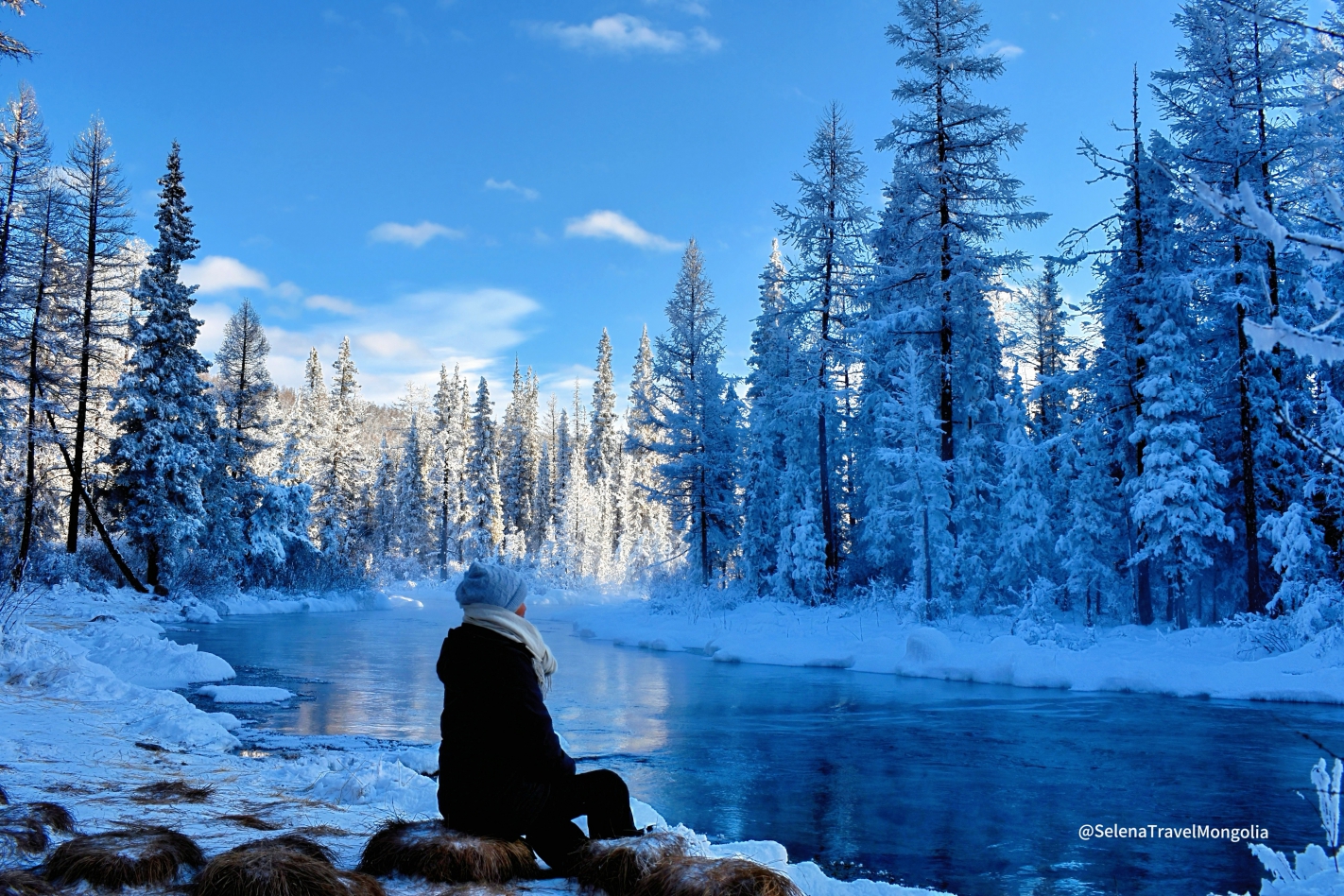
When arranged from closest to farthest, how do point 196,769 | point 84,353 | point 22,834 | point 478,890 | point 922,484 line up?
point 478,890, point 22,834, point 196,769, point 922,484, point 84,353

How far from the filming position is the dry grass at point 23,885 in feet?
9.32

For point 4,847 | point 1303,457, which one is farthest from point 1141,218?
point 4,847

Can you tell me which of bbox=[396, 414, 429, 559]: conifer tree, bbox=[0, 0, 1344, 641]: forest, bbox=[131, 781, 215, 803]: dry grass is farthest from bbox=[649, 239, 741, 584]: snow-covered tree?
bbox=[396, 414, 429, 559]: conifer tree

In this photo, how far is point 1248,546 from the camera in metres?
17.5

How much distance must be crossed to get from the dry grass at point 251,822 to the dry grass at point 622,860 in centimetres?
196

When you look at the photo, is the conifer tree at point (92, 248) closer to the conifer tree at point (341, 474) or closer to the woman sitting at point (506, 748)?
the conifer tree at point (341, 474)

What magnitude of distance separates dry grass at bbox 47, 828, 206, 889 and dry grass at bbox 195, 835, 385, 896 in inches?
12.7

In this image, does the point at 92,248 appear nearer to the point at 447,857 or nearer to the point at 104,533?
the point at 104,533

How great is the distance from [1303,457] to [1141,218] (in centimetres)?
650

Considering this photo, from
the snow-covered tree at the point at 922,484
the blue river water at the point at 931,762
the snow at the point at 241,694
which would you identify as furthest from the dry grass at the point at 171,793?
the snow-covered tree at the point at 922,484

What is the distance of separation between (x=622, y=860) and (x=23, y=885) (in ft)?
7.12

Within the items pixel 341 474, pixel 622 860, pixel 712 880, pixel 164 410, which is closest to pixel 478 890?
pixel 622 860

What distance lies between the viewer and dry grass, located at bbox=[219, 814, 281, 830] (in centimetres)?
442

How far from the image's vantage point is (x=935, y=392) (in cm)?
2288
